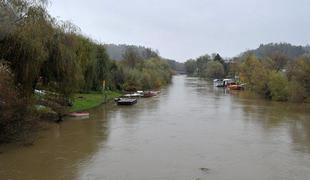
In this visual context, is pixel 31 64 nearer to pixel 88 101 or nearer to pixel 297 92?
pixel 88 101

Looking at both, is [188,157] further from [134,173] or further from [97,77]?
[97,77]

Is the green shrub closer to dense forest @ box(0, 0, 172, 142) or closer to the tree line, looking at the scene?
dense forest @ box(0, 0, 172, 142)

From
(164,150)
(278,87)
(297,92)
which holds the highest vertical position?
(278,87)

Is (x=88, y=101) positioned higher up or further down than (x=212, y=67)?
further down

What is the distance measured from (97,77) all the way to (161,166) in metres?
33.3

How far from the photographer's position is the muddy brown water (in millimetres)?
15852

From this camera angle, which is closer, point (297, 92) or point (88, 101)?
point (88, 101)

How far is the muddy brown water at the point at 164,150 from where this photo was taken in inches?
624

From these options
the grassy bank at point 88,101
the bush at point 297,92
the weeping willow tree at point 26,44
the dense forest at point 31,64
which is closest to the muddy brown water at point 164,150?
the dense forest at point 31,64

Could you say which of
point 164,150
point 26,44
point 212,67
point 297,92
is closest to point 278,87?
point 297,92

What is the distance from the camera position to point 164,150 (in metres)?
20.0

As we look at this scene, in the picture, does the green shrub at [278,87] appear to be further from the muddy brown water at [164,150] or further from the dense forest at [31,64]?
the dense forest at [31,64]

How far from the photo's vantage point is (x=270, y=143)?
2275 centimetres

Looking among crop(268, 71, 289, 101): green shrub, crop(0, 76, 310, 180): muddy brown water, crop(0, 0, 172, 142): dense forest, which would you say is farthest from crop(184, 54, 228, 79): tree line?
crop(0, 0, 172, 142): dense forest
